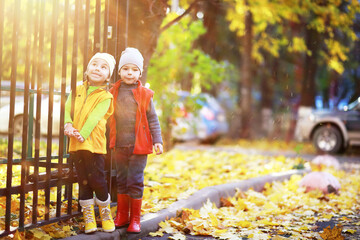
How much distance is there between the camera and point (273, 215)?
528 centimetres

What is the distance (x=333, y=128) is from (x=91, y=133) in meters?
10.2

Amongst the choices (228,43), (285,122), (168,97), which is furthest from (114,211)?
(285,122)

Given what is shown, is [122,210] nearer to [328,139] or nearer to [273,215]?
[273,215]

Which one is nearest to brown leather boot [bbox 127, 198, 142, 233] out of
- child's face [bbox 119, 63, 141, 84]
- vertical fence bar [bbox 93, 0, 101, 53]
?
child's face [bbox 119, 63, 141, 84]

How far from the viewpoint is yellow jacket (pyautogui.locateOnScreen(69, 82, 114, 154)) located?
3.62 m

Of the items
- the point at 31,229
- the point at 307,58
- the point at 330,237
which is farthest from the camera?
the point at 307,58

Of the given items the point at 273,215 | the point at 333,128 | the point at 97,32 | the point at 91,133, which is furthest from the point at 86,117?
the point at 333,128

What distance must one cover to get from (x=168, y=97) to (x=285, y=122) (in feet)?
61.4

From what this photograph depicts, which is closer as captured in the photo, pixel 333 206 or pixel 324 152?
pixel 333 206

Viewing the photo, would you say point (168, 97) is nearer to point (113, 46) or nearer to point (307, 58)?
point (113, 46)

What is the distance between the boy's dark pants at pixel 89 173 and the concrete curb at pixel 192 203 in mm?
327

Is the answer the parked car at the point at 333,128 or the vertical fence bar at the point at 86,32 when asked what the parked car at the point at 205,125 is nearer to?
the parked car at the point at 333,128

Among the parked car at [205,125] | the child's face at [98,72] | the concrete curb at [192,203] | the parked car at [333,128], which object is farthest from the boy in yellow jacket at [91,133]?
the parked car at [333,128]

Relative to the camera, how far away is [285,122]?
1065 inches
